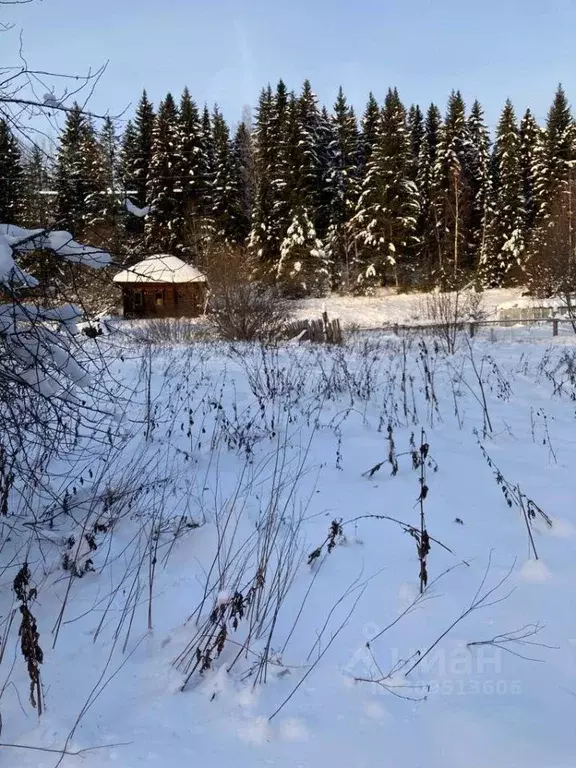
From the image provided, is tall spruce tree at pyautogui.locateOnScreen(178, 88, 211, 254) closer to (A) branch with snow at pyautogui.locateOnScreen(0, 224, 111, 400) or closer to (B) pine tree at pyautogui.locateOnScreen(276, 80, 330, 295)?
(B) pine tree at pyautogui.locateOnScreen(276, 80, 330, 295)

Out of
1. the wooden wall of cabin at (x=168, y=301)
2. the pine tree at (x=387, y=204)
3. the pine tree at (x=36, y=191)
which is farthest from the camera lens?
the pine tree at (x=387, y=204)

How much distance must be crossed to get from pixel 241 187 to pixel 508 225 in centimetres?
1814

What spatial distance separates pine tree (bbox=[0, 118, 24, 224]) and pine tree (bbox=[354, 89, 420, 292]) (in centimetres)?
3096

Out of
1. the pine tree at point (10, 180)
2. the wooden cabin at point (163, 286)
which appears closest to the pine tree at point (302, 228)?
the wooden cabin at point (163, 286)

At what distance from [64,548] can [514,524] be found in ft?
8.21

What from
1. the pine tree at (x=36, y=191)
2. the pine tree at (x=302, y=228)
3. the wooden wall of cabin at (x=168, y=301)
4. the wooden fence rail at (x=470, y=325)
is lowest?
the wooden fence rail at (x=470, y=325)

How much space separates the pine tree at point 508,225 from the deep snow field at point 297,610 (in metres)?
32.3

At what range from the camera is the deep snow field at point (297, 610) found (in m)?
1.65

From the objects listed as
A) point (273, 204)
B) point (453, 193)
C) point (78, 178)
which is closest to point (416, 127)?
point (453, 193)

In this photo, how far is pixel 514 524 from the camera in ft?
9.84

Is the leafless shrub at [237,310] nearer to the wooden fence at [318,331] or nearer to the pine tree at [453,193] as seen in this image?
the wooden fence at [318,331]

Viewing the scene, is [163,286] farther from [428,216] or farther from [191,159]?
[428,216]

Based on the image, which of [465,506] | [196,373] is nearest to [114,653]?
[465,506]

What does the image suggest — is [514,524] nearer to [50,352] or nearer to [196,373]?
[50,352]
